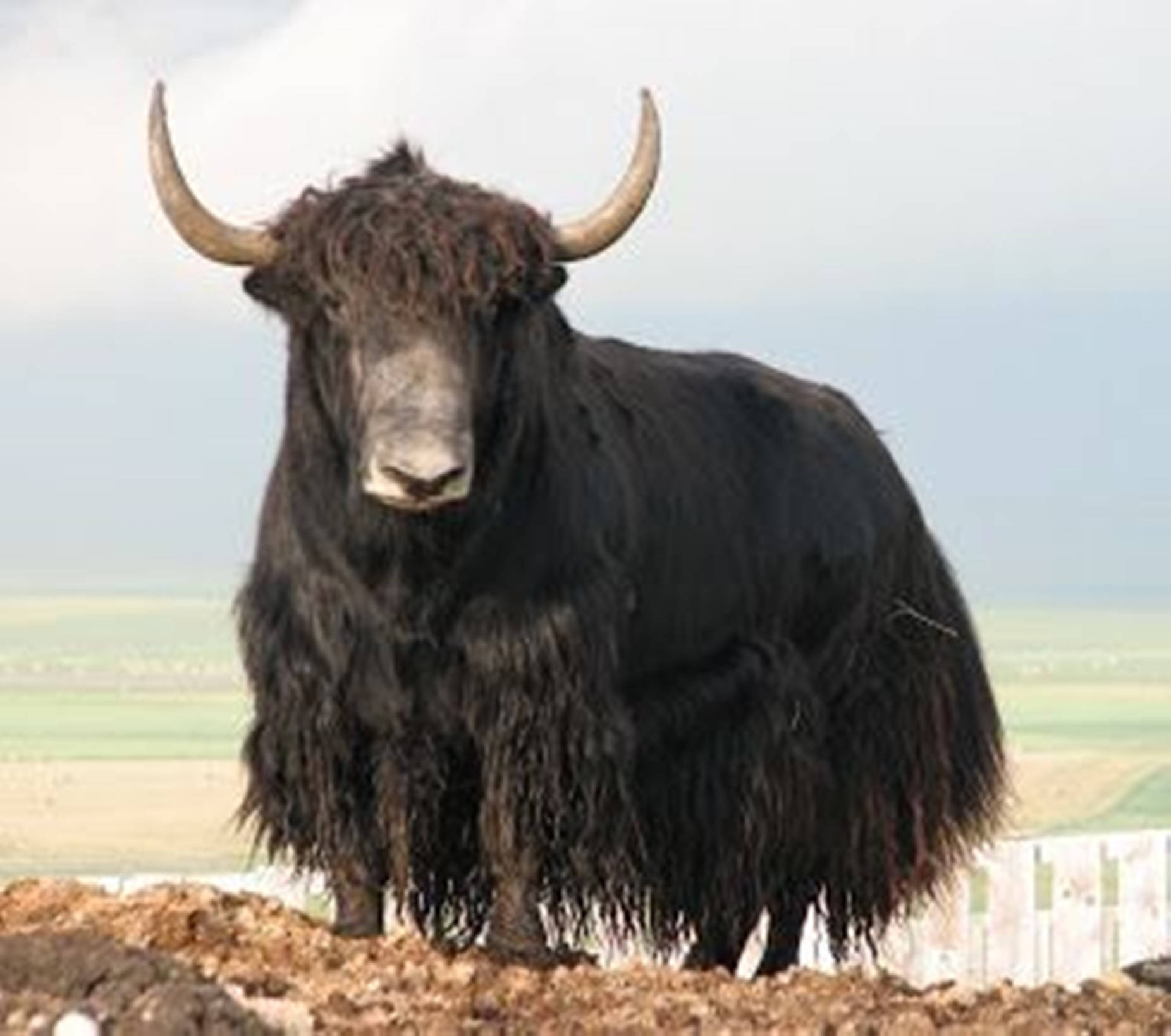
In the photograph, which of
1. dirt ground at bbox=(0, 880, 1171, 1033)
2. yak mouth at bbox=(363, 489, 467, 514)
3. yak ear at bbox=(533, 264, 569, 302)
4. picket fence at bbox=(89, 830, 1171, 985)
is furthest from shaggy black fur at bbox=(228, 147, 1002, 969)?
picket fence at bbox=(89, 830, 1171, 985)

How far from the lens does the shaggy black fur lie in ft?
31.3

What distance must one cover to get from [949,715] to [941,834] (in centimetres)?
40

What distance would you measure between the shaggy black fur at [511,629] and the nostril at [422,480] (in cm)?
46

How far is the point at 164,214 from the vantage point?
32.4 ft

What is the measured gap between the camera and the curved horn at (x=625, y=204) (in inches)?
388

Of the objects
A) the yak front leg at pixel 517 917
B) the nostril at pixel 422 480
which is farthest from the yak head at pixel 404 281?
the yak front leg at pixel 517 917

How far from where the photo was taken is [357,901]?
1000cm

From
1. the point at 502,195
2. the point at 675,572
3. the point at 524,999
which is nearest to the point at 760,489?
A: the point at 675,572

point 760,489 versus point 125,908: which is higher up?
point 760,489

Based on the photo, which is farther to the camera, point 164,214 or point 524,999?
point 164,214

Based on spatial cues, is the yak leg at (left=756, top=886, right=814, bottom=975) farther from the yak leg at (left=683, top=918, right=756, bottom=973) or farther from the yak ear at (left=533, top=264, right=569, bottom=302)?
the yak ear at (left=533, top=264, right=569, bottom=302)

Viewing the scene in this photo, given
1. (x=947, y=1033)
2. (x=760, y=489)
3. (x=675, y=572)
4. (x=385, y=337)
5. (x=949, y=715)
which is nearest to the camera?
(x=947, y=1033)

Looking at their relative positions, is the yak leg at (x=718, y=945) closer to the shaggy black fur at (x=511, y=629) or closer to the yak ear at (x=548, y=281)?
the shaggy black fur at (x=511, y=629)

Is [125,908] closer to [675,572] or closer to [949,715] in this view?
[675,572]
